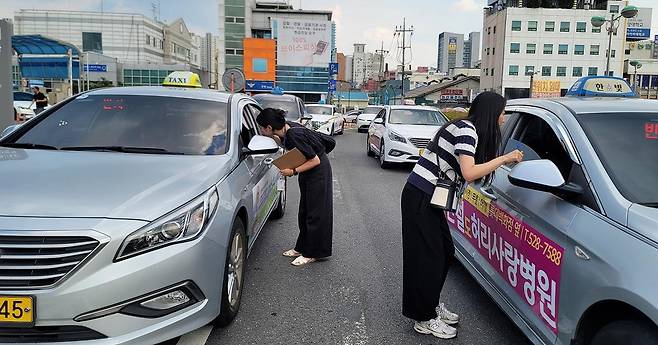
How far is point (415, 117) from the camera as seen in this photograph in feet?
41.6

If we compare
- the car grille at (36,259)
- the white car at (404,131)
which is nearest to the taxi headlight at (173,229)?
the car grille at (36,259)

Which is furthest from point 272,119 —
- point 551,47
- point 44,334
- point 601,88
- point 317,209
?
point 551,47

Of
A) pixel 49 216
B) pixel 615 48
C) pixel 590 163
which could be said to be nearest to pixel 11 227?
pixel 49 216

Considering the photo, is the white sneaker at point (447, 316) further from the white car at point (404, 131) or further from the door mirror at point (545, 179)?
the white car at point (404, 131)

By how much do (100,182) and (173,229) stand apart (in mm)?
569

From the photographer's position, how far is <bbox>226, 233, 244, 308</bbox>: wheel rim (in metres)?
3.40

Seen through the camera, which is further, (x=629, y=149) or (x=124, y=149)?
(x=124, y=149)

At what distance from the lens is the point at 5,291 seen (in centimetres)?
234

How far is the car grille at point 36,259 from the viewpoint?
93.0 inches

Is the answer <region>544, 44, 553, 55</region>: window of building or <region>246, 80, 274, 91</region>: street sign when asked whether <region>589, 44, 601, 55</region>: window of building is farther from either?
<region>246, 80, 274, 91</region>: street sign

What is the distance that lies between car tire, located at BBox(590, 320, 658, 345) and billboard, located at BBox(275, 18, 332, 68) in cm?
8711

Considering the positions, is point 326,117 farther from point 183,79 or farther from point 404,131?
point 183,79

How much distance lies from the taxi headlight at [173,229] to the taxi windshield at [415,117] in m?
9.87

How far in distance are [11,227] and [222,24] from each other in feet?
337
